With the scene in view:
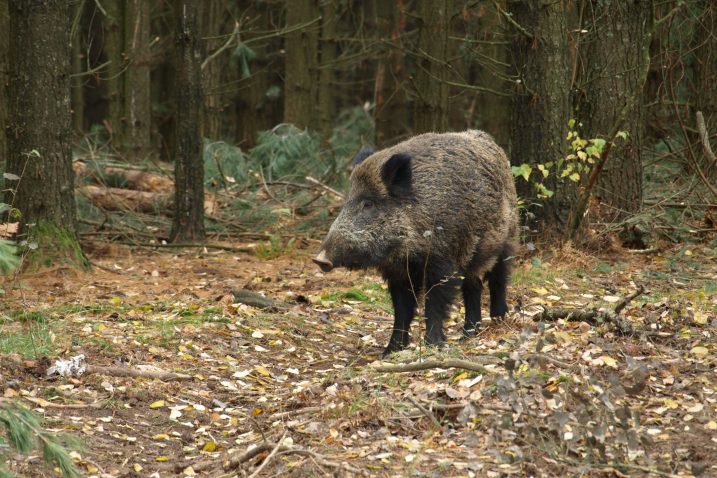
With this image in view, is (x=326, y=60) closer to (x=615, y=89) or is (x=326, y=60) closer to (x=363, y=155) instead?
(x=615, y=89)

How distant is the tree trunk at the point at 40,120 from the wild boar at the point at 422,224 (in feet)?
11.6

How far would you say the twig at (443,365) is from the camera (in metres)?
6.03

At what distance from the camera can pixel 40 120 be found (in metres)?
9.71

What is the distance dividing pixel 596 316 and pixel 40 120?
5.99 m

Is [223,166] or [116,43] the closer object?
[223,166]

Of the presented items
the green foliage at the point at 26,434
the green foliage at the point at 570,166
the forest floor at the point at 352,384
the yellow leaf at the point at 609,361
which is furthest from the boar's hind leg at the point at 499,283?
the green foliage at the point at 26,434

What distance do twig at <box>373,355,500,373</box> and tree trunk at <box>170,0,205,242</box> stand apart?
638 centimetres

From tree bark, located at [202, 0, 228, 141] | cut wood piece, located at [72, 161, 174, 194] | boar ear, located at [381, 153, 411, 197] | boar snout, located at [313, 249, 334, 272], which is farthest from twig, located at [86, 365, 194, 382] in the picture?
tree bark, located at [202, 0, 228, 141]

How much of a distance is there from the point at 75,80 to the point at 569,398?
1890cm

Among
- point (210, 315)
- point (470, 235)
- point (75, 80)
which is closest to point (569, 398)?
point (470, 235)

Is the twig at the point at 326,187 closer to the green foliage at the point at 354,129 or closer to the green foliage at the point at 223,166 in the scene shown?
the green foliage at the point at 223,166

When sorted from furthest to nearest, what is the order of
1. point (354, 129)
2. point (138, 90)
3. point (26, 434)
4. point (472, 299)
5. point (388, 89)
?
point (388, 89) → point (354, 129) → point (138, 90) → point (472, 299) → point (26, 434)

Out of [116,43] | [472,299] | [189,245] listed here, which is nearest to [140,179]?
[189,245]

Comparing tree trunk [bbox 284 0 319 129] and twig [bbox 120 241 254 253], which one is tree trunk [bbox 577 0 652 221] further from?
tree trunk [bbox 284 0 319 129]
